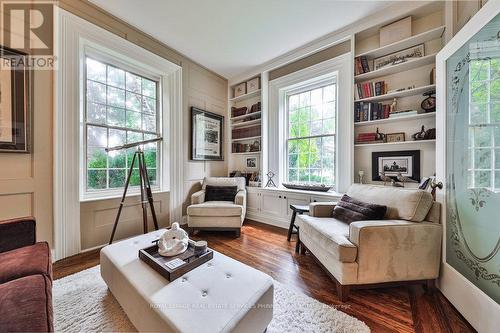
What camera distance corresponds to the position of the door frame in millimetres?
1155

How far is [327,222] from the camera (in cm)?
196

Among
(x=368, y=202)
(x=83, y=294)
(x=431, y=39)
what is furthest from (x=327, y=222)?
(x=431, y=39)

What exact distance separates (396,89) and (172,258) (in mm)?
3048

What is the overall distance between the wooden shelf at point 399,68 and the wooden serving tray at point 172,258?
9.15ft

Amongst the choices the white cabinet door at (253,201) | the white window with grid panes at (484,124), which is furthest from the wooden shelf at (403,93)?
the white cabinet door at (253,201)

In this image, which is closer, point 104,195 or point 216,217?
point 104,195

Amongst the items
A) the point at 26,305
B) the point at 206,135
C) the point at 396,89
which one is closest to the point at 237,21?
the point at 206,135

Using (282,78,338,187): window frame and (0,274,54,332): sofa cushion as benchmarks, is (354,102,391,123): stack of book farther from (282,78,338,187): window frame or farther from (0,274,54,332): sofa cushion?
(0,274,54,332): sofa cushion

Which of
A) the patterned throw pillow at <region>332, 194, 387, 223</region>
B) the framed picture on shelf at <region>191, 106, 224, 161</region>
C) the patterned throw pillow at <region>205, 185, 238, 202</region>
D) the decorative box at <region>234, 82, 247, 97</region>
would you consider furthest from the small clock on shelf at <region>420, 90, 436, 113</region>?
the framed picture on shelf at <region>191, 106, 224, 161</region>

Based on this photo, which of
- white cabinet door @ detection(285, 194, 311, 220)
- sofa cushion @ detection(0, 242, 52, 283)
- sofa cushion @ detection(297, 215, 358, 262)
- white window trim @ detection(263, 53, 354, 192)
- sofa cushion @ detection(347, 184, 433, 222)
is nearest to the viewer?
sofa cushion @ detection(0, 242, 52, 283)

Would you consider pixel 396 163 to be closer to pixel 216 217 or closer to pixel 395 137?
pixel 395 137

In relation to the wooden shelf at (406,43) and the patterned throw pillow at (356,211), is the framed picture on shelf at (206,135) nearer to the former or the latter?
the patterned throw pillow at (356,211)

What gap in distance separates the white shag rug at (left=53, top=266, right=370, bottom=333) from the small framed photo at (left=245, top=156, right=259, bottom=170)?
8.01 feet

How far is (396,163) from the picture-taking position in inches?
93.8
